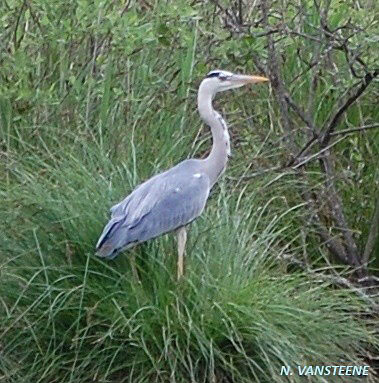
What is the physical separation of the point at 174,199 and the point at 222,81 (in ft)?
Answer: 1.94

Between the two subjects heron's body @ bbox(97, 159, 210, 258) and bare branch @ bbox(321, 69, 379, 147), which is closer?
heron's body @ bbox(97, 159, 210, 258)

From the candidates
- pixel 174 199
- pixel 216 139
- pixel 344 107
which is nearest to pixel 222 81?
pixel 216 139

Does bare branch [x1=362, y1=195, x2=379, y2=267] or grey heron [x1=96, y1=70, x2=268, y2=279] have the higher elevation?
grey heron [x1=96, y1=70, x2=268, y2=279]

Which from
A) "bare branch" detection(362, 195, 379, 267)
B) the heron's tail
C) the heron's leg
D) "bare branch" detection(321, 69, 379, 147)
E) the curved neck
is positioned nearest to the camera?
the heron's tail

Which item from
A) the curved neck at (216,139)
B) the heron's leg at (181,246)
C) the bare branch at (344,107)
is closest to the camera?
the heron's leg at (181,246)

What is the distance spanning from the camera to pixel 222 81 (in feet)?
18.2

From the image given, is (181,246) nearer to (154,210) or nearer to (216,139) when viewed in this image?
(154,210)

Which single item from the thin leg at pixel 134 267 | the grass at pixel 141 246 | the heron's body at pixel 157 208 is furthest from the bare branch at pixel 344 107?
the thin leg at pixel 134 267

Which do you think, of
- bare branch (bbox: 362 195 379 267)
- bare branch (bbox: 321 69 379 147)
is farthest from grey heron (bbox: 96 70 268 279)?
bare branch (bbox: 362 195 379 267)

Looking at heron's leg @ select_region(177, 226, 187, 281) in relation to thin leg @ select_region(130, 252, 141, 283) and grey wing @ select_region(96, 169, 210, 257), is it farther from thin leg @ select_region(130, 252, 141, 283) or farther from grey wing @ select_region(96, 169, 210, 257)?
thin leg @ select_region(130, 252, 141, 283)

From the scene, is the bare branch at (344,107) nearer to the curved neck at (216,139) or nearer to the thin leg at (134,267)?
the curved neck at (216,139)

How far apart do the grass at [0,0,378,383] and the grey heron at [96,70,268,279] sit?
199 millimetres

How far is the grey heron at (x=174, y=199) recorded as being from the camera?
5.19 metres

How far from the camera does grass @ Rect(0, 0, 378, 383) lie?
5184 millimetres
